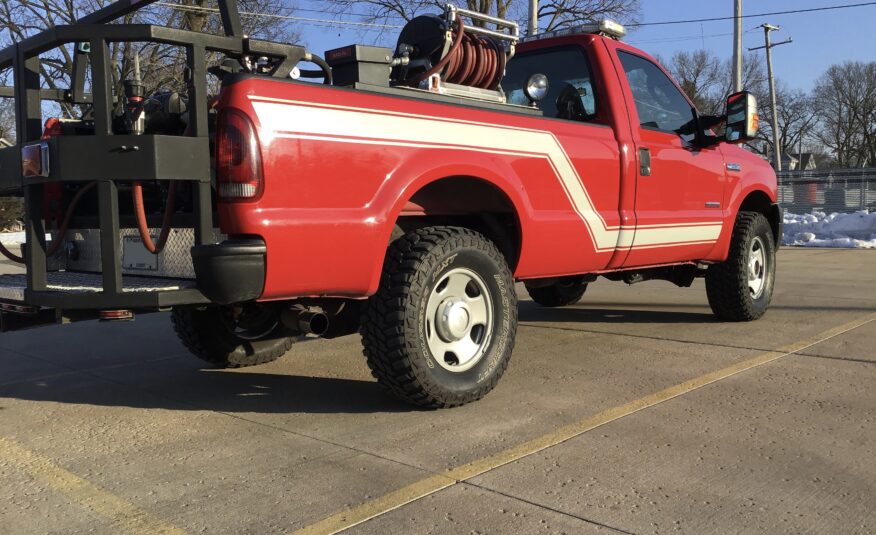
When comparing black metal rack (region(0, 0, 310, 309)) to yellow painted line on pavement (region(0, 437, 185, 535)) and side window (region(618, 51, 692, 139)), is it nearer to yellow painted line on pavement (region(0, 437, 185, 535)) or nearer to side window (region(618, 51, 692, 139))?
yellow painted line on pavement (region(0, 437, 185, 535))

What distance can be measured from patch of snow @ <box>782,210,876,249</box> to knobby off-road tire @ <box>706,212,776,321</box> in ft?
40.2

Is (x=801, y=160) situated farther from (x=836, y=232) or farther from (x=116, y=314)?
(x=116, y=314)

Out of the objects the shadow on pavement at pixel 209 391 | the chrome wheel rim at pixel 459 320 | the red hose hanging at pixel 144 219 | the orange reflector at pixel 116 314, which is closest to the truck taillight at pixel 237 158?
the red hose hanging at pixel 144 219

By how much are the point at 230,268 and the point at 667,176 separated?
3439 millimetres

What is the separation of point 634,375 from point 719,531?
2283mm

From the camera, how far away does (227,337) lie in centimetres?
524

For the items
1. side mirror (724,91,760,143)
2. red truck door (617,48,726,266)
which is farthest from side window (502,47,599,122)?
side mirror (724,91,760,143)

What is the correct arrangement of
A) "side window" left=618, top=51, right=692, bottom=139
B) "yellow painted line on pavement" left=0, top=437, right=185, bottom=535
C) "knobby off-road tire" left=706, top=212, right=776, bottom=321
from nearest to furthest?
"yellow painted line on pavement" left=0, top=437, right=185, bottom=535, "side window" left=618, top=51, right=692, bottom=139, "knobby off-road tire" left=706, top=212, right=776, bottom=321

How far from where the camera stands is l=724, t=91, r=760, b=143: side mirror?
607cm

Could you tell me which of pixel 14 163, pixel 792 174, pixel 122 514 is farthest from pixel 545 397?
pixel 792 174

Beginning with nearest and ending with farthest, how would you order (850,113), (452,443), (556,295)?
1. (452,443)
2. (556,295)
3. (850,113)

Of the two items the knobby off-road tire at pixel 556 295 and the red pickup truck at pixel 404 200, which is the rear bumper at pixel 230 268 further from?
the knobby off-road tire at pixel 556 295

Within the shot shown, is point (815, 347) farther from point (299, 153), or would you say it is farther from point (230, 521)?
point (230, 521)

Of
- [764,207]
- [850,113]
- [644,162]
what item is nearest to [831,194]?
[764,207]
